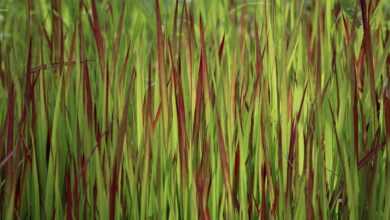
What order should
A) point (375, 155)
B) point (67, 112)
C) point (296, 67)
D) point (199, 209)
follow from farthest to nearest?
point (296, 67)
point (67, 112)
point (375, 155)
point (199, 209)

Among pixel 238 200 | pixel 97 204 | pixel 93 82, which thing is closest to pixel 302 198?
pixel 238 200

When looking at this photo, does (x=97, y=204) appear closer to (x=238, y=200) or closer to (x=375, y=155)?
(x=238, y=200)

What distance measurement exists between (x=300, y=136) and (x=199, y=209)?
0.83 ft

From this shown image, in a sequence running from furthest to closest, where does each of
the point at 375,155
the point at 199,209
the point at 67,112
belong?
the point at 67,112 → the point at 375,155 → the point at 199,209

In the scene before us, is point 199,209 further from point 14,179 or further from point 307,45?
point 307,45

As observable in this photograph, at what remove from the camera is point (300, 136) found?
1311mm

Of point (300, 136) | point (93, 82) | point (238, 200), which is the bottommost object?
point (238, 200)

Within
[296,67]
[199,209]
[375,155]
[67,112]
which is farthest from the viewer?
[296,67]

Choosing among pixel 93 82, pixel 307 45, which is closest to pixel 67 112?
pixel 93 82

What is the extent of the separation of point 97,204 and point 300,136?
37 cm

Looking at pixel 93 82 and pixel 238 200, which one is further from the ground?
pixel 93 82

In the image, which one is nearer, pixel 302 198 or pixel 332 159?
pixel 302 198

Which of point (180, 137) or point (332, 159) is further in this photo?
point (332, 159)

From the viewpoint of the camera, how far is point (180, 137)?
1.20 metres
